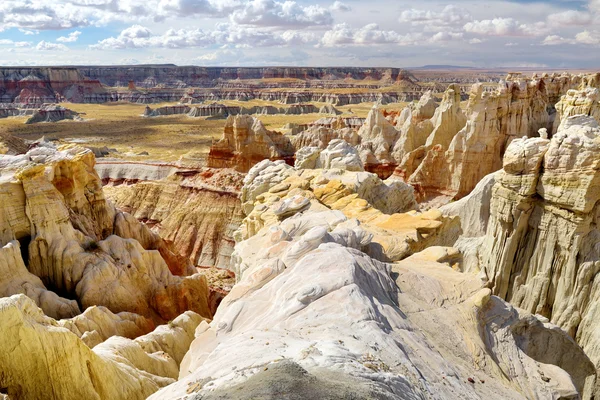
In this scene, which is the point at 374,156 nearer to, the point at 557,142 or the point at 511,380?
the point at 557,142

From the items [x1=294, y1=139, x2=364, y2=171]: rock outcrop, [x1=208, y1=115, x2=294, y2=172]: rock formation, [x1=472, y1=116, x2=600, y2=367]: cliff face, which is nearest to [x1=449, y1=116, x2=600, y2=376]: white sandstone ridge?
[x1=472, y1=116, x2=600, y2=367]: cliff face

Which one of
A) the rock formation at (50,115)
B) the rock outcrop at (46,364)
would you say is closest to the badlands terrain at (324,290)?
the rock outcrop at (46,364)

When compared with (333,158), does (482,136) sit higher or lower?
higher

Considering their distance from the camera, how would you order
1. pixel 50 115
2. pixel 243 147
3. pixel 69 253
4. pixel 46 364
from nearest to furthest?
pixel 46 364 → pixel 69 253 → pixel 243 147 → pixel 50 115

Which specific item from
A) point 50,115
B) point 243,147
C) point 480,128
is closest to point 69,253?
point 480,128

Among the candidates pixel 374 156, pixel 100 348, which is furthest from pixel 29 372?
pixel 374 156

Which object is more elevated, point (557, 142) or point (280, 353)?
point (557, 142)

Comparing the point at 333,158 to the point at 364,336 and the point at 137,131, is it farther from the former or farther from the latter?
the point at 137,131
